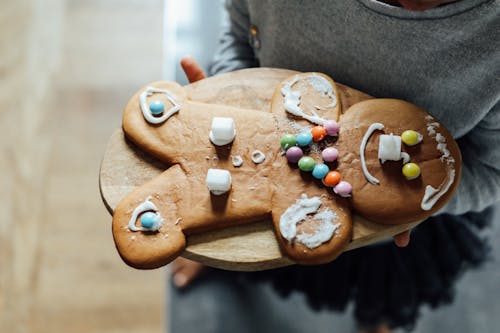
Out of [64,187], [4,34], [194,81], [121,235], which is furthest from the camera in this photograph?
[4,34]

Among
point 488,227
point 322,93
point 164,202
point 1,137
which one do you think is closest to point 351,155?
point 322,93

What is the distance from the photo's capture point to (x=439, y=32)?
55cm

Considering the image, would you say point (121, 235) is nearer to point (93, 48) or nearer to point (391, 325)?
point (391, 325)

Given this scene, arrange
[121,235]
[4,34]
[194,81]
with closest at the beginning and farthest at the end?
[121,235] → [194,81] → [4,34]

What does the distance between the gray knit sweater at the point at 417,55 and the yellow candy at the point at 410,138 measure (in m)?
0.08

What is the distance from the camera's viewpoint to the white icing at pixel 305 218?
0.54m

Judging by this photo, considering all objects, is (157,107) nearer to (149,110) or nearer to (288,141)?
(149,110)

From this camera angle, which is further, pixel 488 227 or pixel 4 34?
pixel 4 34

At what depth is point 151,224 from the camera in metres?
0.54

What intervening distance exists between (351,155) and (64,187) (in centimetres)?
105

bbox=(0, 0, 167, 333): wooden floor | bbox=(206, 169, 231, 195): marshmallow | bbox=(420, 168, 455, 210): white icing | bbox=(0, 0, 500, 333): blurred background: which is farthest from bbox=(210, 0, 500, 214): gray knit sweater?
bbox=(0, 0, 167, 333): wooden floor

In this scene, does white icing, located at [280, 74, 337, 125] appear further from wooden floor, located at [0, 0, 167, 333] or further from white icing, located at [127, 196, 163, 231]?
wooden floor, located at [0, 0, 167, 333]

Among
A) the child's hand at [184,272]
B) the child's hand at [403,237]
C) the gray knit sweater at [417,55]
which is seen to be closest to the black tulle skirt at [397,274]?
the child's hand at [184,272]

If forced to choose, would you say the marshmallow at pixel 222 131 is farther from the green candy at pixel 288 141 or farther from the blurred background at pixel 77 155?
the blurred background at pixel 77 155
